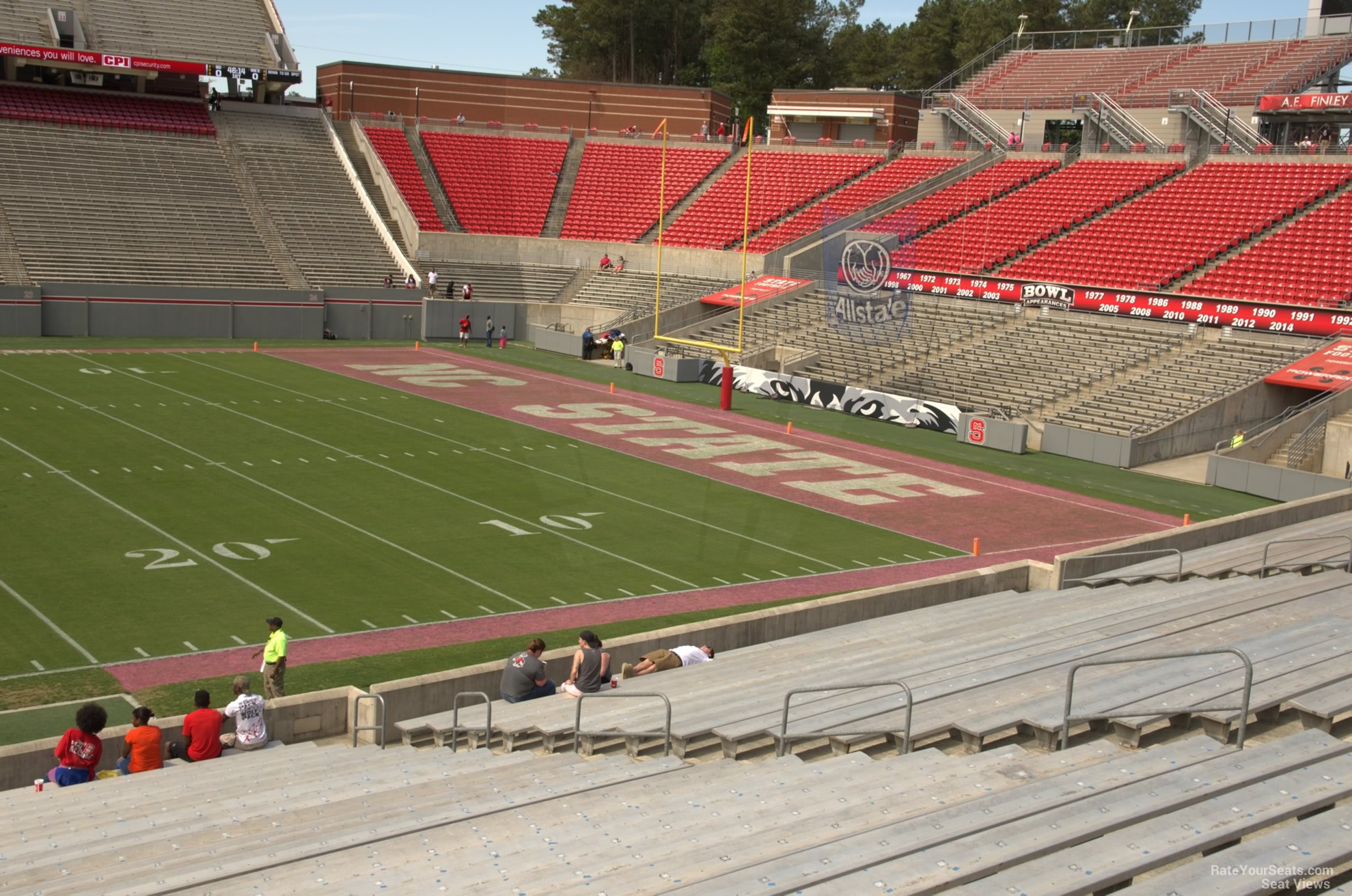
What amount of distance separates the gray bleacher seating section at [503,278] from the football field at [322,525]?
18890 mm

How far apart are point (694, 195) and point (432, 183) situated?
11.3 metres

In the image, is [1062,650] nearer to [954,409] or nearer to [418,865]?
[418,865]

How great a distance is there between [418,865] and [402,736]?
205 inches

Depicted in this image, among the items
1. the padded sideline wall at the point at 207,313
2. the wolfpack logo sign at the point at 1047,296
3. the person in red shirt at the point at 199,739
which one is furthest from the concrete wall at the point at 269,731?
the wolfpack logo sign at the point at 1047,296

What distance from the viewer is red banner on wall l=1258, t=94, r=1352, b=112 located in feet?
150

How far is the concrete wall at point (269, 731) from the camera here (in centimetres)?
1060

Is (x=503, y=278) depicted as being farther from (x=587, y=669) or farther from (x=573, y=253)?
(x=587, y=669)

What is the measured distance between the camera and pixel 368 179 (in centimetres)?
5509

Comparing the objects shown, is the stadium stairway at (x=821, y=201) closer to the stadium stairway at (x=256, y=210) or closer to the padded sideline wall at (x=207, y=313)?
the padded sideline wall at (x=207, y=313)

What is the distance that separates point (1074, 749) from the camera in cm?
862

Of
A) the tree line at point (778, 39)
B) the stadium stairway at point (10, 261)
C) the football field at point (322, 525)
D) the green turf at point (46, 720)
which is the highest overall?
the tree line at point (778, 39)

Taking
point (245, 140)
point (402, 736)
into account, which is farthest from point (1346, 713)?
point (245, 140)

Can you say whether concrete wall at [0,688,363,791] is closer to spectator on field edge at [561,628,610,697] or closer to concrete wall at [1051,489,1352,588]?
spectator on field edge at [561,628,610,697]

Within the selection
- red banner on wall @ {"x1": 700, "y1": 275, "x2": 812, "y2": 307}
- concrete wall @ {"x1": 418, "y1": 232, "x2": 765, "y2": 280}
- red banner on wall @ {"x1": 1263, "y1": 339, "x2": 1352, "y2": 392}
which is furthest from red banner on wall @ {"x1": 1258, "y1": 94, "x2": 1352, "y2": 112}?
concrete wall @ {"x1": 418, "y1": 232, "x2": 765, "y2": 280}
